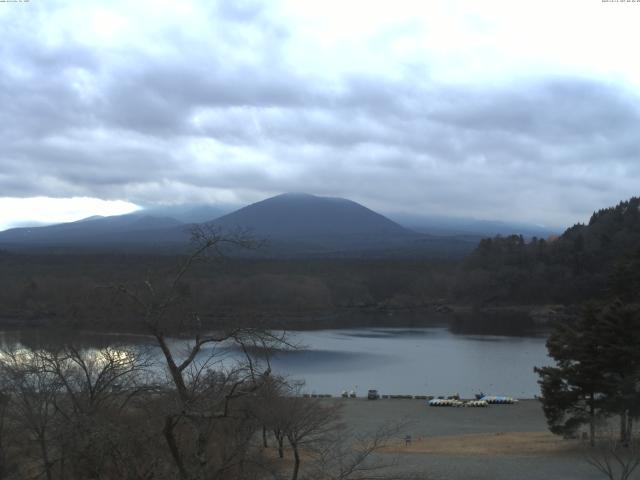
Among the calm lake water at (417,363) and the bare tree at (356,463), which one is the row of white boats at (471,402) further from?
the bare tree at (356,463)

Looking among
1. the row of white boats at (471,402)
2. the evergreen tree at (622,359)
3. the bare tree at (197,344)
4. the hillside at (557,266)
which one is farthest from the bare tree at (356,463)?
the hillside at (557,266)

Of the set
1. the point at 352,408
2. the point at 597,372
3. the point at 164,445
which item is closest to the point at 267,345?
the point at 164,445

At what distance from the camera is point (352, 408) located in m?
24.1

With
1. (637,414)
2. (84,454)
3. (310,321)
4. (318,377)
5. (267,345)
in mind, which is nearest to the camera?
(267,345)

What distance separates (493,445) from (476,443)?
2.50 ft

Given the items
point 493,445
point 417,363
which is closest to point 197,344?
point 493,445

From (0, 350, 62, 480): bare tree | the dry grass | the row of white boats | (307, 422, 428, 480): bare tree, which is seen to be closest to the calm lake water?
the row of white boats

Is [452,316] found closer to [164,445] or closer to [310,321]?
[310,321]

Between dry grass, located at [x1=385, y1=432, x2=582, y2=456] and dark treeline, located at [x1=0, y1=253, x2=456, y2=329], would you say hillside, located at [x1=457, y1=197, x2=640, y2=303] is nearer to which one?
dark treeline, located at [x1=0, y1=253, x2=456, y2=329]

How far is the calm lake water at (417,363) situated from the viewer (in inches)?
1197

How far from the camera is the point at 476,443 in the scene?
701 inches

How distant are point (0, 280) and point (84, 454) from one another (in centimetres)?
5713

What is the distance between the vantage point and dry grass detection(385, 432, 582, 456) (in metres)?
15.7

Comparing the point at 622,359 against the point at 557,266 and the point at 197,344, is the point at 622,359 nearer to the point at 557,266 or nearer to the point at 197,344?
the point at 197,344
